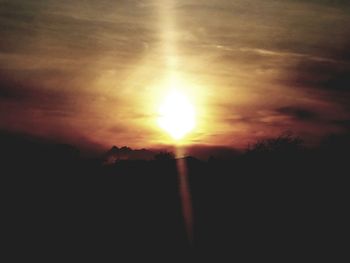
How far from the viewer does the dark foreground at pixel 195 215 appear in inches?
684

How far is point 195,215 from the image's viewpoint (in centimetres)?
1989

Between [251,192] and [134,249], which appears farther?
[251,192]

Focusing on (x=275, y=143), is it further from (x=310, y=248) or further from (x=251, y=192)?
(x=310, y=248)

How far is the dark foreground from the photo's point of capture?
57.0 feet

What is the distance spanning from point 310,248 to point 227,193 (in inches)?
214

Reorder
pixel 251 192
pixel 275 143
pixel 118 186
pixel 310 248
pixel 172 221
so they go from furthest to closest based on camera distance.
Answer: pixel 275 143 → pixel 118 186 → pixel 251 192 → pixel 172 221 → pixel 310 248

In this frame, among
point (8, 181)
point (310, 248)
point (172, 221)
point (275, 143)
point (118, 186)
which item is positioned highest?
point (275, 143)

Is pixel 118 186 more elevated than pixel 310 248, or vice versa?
pixel 118 186

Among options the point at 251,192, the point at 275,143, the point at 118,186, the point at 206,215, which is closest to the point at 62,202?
the point at 118,186

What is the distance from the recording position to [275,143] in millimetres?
34000

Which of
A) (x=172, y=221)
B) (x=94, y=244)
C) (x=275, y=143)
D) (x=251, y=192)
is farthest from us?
(x=275, y=143)

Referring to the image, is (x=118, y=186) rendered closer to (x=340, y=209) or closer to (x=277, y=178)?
(x=277, y=178)

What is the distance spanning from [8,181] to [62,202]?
6.04m

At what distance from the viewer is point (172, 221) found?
20047 millimetres
